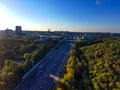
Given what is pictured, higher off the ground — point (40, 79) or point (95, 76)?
point (95, 76)

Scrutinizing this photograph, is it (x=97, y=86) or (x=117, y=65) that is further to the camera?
(x=117, y=65)

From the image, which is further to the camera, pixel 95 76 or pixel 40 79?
pixel 40 79

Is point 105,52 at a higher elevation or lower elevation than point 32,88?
higher

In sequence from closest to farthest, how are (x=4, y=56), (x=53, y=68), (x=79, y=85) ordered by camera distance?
(x=79, y=85) → (x=53, y=68) → (x=4, y=56)

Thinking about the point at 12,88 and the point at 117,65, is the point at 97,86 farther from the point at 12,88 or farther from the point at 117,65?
the point at 12,88

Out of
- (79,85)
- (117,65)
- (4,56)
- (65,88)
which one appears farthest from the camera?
(4,56)

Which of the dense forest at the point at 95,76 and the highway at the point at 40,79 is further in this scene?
the highway at the point at 40,79

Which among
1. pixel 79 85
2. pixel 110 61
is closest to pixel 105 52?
pixel 110 61

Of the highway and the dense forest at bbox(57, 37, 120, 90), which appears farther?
the highway

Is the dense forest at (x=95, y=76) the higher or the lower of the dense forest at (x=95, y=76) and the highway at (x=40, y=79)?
the higher

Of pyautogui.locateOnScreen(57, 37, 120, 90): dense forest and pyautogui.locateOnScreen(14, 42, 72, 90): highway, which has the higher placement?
pyautogui.locateOnScreen(57, 37, 120, 90): dense forest

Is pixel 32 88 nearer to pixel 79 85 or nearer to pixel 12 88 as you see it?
pixel 12 88
